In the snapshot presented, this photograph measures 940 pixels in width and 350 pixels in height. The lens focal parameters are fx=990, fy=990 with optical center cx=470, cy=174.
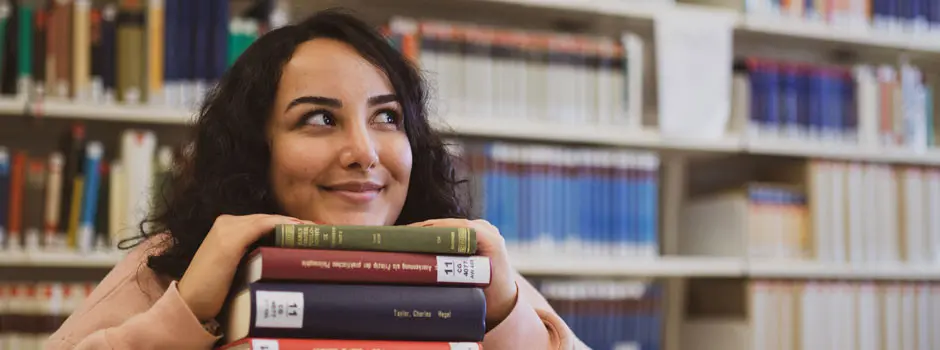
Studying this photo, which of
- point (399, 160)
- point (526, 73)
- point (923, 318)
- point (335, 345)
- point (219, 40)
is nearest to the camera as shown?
point (335, 345)

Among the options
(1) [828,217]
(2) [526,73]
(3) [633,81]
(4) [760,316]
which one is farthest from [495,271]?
(1) [828,217]

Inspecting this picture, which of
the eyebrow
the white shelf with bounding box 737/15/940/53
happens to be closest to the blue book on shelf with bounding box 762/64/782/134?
the white shelf with bounding box 737/15/940/53

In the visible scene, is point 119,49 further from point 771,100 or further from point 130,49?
point 771,100

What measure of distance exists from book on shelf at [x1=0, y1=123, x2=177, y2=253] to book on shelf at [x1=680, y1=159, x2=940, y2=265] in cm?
→ 134

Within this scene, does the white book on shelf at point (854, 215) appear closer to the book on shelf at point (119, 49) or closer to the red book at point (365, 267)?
the book on shelf at point (119, 49)

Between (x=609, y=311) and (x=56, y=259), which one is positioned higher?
(x=56, y=259)

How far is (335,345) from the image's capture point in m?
0.83

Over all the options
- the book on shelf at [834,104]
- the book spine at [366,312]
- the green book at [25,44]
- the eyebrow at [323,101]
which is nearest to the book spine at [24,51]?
the green book at [25,44]

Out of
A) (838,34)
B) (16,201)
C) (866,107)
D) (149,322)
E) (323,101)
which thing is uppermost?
(838,34)

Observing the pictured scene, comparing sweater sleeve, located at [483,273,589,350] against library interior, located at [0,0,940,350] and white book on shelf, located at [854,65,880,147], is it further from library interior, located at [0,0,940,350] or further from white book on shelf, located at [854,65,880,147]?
white book on shelf, located at [854,65,880,147]

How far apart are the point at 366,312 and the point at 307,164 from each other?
0.76ft

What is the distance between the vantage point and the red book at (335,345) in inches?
31.6

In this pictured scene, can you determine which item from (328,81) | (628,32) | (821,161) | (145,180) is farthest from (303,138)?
(821,161)

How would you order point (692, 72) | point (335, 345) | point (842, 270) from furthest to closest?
1. point (842, 270)
2. point (692, 72)
3. point (335, 345)
